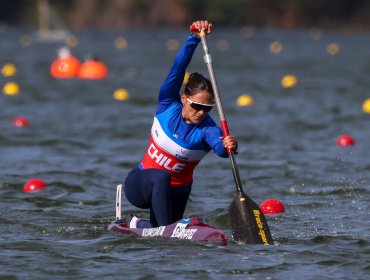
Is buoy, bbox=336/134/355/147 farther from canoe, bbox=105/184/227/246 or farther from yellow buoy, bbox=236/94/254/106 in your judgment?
canoe, bbox=105/184/227/246

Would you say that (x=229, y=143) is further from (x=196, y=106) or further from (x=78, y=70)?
(x=78, y=70)

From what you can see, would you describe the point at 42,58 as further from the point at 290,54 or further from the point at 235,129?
the point at 235,129

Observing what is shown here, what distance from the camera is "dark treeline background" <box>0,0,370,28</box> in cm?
7900

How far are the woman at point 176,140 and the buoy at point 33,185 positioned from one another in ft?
13.4

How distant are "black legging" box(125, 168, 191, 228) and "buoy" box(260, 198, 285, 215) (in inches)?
87.4

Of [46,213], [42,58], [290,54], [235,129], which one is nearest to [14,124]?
[235,129]

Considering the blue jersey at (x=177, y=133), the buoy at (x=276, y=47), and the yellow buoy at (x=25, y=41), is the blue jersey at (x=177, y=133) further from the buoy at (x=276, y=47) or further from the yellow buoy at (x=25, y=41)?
the yellow buoy at (x=25, y=41)

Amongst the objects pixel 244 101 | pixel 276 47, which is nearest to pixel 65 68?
pixel 244 101

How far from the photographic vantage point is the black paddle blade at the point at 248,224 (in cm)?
986

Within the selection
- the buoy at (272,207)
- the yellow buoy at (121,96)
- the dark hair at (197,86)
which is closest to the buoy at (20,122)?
the yellow buoy at (121,96)

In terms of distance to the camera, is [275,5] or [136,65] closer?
[136,65]

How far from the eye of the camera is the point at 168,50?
5306cm

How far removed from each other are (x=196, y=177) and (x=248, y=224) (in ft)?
18.0

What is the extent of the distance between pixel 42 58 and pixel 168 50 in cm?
934
